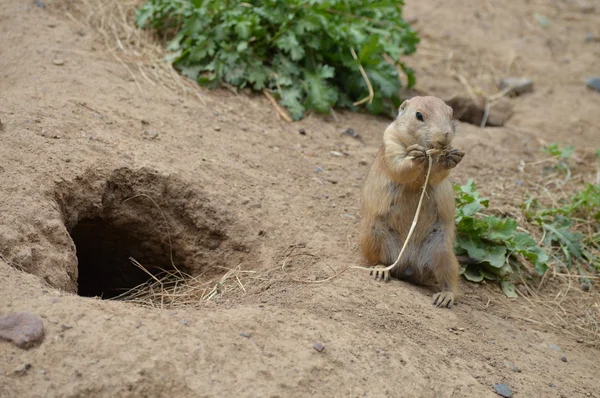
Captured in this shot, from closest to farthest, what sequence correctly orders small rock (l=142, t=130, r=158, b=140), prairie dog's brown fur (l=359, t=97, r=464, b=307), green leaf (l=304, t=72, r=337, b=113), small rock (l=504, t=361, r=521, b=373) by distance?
small rock (l=504, t=361, r=521, b=373) → prairie dog's brown fur (l=359, t=97, r=464, b=307) → small rock (l=142, t=130, r=158, b=140) → green leaf (l=304, t=72, r=337, b=113)

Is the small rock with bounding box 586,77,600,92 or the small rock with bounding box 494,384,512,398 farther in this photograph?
the small rock with bounding box 586,77,600,92

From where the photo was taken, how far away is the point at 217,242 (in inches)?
250

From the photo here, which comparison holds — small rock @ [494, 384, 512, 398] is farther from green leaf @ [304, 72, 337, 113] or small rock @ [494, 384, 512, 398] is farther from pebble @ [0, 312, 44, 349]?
green leaf @ [304, 72, 337, 113]

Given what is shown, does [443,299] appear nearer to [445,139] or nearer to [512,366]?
[512,366]

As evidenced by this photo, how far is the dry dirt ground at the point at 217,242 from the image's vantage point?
13.6 feet

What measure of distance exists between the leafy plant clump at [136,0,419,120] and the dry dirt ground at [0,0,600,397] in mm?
289

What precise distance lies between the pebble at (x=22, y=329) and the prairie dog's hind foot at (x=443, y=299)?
9.80 ft

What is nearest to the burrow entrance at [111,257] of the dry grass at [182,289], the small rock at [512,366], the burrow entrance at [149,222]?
the burrow entrance at [149,222]

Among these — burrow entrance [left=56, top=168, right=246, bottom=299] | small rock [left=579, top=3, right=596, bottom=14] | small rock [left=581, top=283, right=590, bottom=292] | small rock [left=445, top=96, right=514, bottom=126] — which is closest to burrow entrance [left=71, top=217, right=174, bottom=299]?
burrow entrance [left=56, top=168, right=246, bottom=299]

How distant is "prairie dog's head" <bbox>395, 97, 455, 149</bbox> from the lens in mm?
5500

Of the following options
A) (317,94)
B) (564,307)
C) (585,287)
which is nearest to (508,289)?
(564,307)

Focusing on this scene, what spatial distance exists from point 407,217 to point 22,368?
10.6ft

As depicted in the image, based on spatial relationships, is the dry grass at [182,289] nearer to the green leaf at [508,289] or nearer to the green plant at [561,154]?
the green leaf at [508,289]

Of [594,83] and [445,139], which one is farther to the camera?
[594,83]
